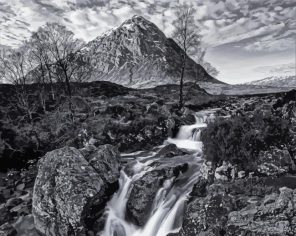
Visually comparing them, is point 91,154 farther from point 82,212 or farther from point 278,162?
point 278,162

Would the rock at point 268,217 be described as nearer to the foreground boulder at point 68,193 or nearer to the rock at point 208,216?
the rock at point 208,216

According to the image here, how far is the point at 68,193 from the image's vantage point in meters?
13.2

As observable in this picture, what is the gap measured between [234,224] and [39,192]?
9535 mm

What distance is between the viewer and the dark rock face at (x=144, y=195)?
544 inches

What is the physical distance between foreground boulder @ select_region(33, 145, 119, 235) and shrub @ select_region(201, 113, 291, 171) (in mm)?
5913

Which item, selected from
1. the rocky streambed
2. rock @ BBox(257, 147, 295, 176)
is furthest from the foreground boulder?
rock @ BBox(257, 147, 295, 176)

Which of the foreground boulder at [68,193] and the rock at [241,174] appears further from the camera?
the foreground boulder at [68,193]

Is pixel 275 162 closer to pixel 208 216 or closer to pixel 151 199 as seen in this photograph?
pixel 208 216

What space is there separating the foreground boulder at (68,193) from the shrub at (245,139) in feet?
19.4

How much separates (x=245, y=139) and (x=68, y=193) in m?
8.61

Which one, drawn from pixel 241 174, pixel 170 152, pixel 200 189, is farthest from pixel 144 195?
pixel 170 152

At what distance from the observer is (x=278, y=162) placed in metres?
11.7

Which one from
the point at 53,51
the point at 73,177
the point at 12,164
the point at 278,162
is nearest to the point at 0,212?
the point at 73,177

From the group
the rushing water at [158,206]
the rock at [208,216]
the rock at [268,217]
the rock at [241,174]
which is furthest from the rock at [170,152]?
the rock at [268,217]
